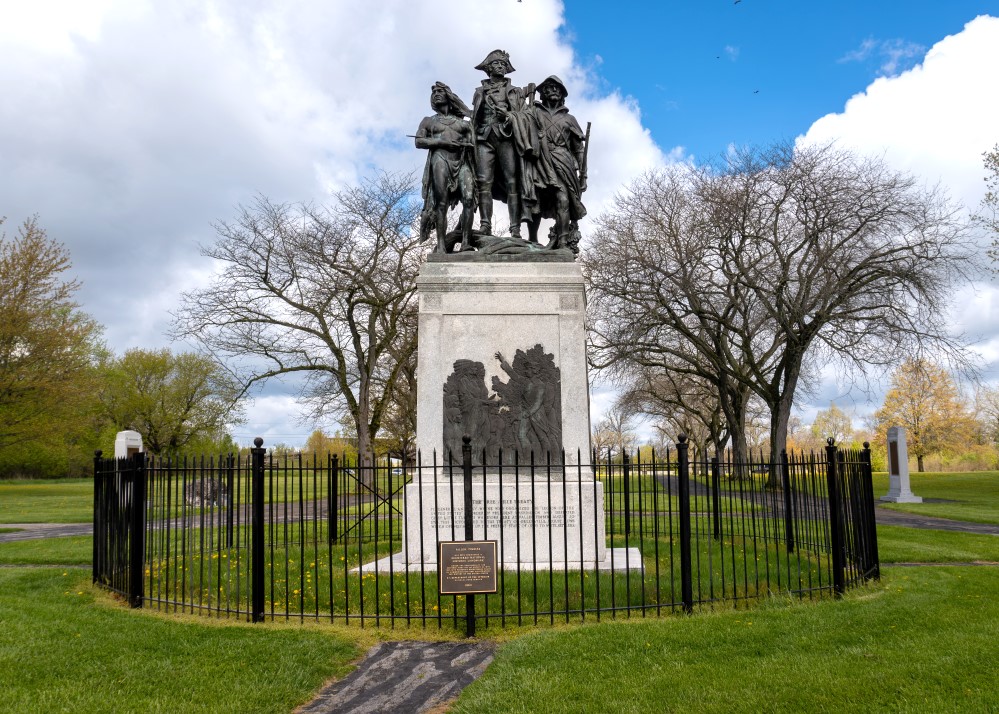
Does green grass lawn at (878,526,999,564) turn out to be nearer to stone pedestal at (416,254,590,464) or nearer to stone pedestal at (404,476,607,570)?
stone pedestal at (404,476,607,570)

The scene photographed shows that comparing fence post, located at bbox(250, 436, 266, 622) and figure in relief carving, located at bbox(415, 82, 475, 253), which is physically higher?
figure in relief carving, located at bbox(415, 82, 475, 253)

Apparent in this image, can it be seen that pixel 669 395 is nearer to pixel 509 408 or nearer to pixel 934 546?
pixel 934 546

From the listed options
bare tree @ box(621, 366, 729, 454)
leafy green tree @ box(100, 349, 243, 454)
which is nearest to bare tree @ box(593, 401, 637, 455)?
bare tree @ box(621, 366, 729, 454)

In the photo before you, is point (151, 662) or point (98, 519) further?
point (98, 519)

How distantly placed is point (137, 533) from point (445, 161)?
7.06 m

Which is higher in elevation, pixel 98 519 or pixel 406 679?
pixel 98 519

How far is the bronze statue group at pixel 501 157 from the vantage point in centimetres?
1169

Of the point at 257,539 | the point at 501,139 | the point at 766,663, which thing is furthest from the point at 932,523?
the point at 257,539

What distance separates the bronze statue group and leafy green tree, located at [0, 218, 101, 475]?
28429 millimetres

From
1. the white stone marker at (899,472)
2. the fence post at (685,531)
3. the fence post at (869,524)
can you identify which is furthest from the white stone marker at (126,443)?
the white stone marker at (899,472)

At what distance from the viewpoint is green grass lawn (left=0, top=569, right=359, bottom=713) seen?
17.3 feet

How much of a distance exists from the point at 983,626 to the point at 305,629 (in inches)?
249

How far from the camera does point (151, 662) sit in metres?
6.06

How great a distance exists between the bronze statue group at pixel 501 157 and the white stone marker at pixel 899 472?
20.1 metres
